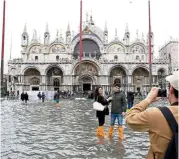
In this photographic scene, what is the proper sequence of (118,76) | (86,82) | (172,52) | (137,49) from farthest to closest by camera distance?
(172,52) → (137,49) → (118,76) → (86,82)

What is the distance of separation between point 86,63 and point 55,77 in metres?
6.42

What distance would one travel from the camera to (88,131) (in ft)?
33.4

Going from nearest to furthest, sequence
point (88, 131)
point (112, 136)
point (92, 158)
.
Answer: point (92, 158) → point (112, 136) → point (88, 131)

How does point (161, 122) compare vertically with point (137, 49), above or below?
below

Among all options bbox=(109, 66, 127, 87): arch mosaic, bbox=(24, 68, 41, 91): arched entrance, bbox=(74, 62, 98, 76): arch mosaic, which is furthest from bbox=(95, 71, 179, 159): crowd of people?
bbox=(24, 68, 41, 91): arched entrance

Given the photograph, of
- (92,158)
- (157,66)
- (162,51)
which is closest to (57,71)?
(157,66)

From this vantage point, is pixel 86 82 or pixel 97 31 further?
pixel 97 31

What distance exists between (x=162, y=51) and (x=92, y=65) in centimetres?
2615

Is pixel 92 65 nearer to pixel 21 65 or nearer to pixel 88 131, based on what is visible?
pixel 21 65

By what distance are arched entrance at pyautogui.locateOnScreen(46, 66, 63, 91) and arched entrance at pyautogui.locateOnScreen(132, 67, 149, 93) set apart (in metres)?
13.7

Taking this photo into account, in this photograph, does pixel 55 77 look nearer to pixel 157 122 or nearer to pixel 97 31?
pixel 97 31

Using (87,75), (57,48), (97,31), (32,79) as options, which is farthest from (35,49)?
(97,31)

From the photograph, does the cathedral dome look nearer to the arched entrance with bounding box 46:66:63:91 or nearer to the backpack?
the arched entrance with bounding box 46:66:63:91

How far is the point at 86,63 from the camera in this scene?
2138 inches
